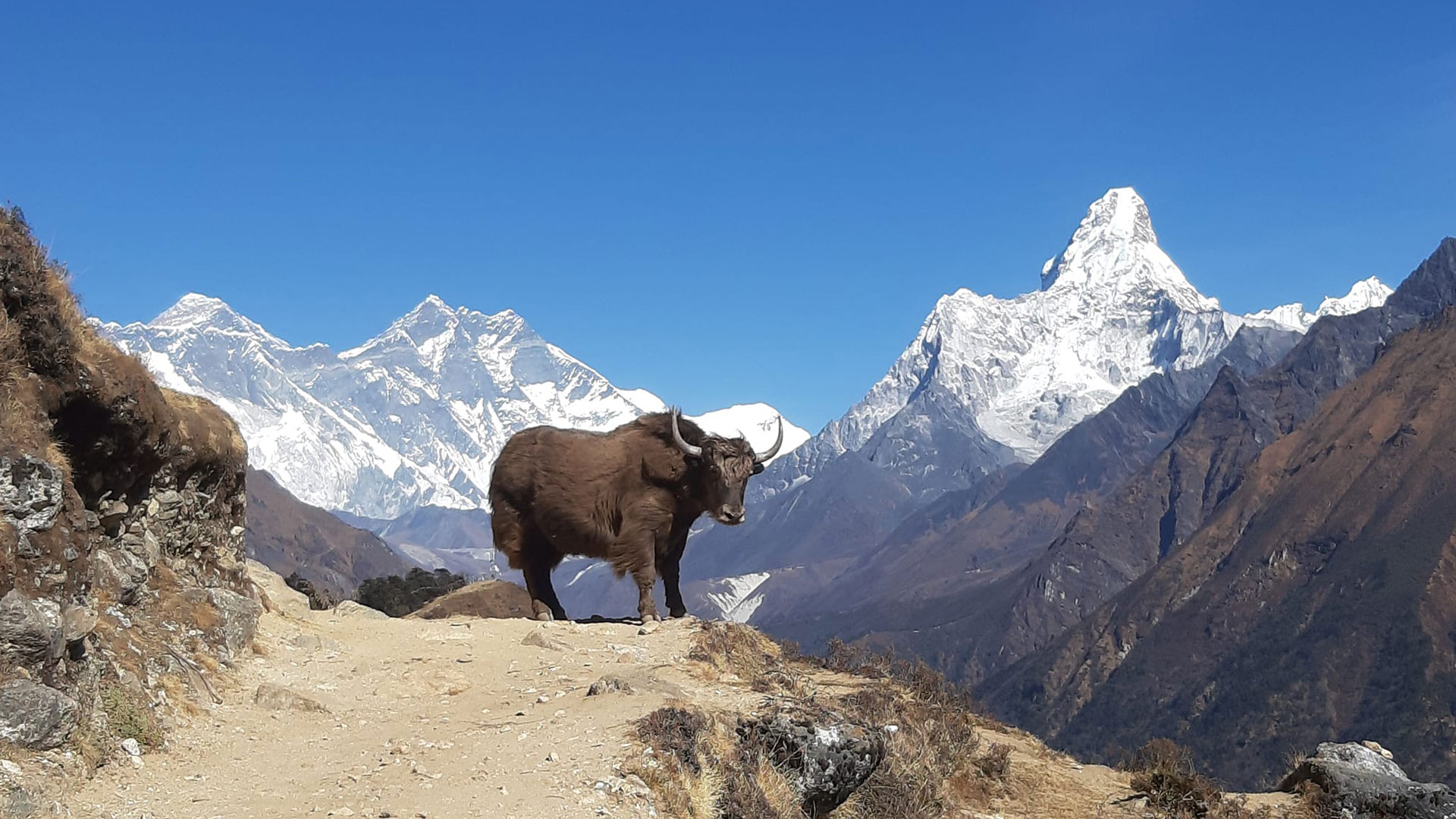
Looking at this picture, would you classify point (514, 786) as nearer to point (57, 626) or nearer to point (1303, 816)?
point (57, 626)

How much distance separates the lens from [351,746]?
41.8 feet

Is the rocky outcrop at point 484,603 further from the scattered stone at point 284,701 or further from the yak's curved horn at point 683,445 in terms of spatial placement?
the scattered stone at point 284,701

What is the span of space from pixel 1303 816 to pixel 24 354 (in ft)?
46.7

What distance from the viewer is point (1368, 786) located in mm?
14453

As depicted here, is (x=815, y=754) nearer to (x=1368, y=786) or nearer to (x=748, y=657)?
(x=748, y=657)

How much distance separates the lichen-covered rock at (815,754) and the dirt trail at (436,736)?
1.12 metres

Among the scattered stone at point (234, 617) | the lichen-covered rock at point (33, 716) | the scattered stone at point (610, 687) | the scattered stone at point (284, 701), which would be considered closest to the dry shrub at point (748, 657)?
the scattered stone at point (610, 687)

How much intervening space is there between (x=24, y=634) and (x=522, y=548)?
1237 cm

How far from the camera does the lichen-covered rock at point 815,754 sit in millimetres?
13211

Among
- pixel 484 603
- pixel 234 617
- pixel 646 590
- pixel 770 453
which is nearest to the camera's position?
pixel 234 617

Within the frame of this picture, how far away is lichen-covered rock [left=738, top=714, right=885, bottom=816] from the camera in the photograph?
1321 cm

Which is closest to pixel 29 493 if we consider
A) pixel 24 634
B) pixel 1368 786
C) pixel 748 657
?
pixel 24 634

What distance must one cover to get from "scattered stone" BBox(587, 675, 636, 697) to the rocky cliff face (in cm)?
401

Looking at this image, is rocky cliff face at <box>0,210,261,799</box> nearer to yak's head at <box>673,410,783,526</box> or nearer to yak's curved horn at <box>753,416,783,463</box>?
yak's head at <box>673,410,783,526</box>
